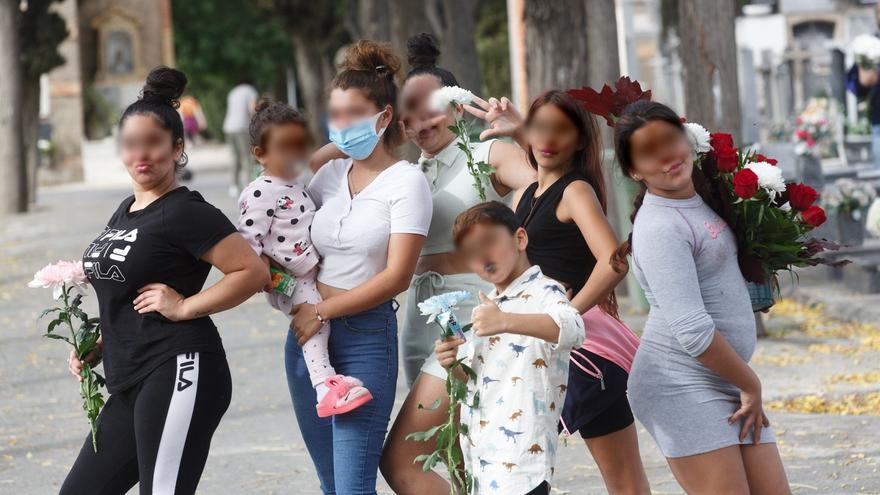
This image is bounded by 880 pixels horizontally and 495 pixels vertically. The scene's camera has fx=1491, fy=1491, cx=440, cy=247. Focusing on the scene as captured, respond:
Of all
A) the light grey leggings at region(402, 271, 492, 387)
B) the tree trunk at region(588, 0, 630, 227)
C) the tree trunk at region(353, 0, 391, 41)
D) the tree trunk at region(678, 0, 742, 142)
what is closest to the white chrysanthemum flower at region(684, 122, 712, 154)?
the light grey leggings at region(402, 271, 492, 387)

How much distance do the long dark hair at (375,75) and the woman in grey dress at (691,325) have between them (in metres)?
0.83

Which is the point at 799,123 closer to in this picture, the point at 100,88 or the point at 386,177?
the point at 386,177

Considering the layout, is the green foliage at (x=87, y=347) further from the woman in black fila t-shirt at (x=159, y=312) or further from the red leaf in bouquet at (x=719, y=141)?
the red leaf in bouquet at (x=719, y=141)

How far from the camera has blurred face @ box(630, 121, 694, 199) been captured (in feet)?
13.0

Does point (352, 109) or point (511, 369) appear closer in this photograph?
point (511, 369)

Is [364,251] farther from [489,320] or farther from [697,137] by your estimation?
[697,137]

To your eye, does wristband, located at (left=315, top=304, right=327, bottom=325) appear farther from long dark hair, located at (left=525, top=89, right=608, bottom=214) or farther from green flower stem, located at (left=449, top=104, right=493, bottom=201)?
long dark hair, located at (left=525, top=89, right=608, bottom=214)

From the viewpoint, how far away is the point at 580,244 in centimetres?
Answer: 455

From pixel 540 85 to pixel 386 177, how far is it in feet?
26.9

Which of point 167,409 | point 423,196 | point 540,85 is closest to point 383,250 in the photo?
point 423,196

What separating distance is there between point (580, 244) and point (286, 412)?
446 cm

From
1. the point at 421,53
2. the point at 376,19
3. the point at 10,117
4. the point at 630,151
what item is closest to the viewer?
the point at 630,151

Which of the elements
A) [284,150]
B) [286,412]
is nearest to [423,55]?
[284,150]

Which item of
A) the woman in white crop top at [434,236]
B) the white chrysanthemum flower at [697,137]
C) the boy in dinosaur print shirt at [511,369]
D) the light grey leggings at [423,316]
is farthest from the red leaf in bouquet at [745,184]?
the light grey leggings at [423,316]
